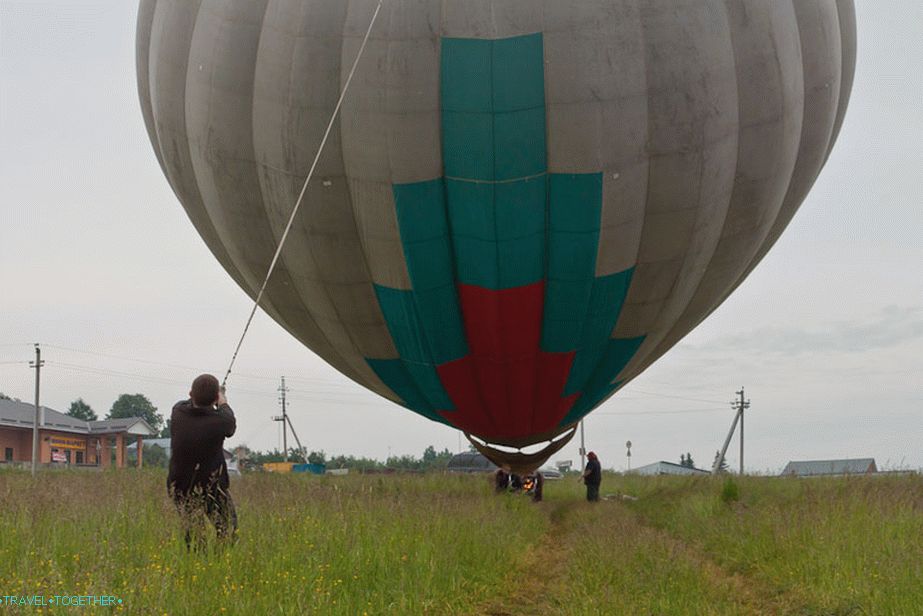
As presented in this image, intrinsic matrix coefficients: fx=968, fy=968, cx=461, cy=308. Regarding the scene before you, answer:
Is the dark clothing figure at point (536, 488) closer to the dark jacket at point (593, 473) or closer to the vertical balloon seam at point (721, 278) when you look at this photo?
the dark jacket at point (593, 473)

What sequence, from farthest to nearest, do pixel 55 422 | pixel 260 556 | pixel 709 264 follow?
pixel 55 422 < pixel 709 264 < pixel 260 556

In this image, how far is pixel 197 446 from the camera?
209 inches

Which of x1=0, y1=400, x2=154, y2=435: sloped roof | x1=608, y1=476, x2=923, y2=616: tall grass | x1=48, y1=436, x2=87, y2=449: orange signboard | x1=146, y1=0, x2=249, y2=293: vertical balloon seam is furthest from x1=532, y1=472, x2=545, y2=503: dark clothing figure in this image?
x1=48, y1=436, x2=87, y2=449: orange signboard

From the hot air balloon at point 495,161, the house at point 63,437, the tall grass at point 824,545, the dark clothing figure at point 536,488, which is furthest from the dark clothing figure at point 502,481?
the house at point 63,437

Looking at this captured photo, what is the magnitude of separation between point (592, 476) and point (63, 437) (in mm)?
48577

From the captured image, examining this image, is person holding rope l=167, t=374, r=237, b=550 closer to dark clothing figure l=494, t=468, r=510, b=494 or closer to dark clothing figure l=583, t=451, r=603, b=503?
dark clothing figure l=494, t=468, r=510, b=494

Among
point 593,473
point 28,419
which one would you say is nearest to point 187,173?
point 593,473

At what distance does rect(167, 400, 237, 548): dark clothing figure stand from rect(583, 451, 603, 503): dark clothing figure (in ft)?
37.5

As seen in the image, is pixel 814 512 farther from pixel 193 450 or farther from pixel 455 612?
pixel 193 450

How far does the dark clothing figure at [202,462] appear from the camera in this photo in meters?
5.30

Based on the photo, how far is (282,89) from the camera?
711 centimetres

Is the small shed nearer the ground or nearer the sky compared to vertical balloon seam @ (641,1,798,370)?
nearer the ground

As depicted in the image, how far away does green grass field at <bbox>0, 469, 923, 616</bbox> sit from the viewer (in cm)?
443

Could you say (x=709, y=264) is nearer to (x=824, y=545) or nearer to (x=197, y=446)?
(x=824, y=545)
